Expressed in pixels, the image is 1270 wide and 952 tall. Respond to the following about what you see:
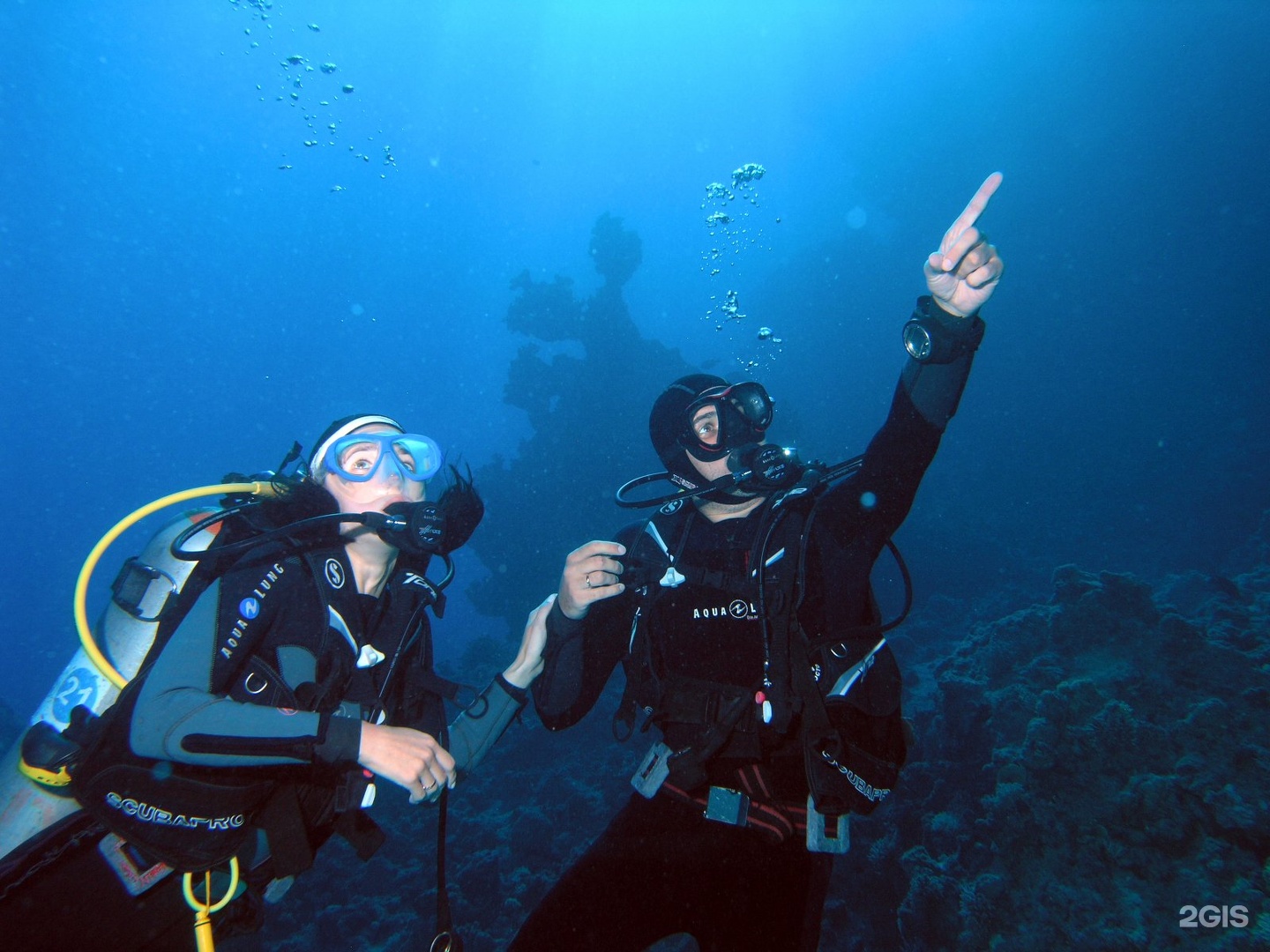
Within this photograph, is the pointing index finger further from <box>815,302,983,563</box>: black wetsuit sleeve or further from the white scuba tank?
the white scuba tank

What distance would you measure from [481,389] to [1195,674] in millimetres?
110654

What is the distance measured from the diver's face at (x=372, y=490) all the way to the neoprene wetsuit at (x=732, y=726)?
1.08 meters

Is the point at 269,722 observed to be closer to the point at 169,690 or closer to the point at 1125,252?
the point at 169,690

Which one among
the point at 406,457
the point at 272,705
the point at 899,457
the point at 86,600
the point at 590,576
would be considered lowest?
the point at 272,705

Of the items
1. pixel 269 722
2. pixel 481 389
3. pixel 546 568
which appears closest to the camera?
pixel 269 722

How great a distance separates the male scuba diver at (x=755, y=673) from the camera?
255 cm

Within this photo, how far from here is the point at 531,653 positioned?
326cm

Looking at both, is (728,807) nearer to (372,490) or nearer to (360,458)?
(372,490)

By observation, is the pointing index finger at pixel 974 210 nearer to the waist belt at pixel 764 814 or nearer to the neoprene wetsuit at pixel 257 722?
the waist belt at pixel 764 814

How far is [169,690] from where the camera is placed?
191 centimetres

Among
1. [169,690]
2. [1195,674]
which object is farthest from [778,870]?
[1195,674]

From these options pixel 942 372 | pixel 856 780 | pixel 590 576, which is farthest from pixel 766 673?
pixel 942 372

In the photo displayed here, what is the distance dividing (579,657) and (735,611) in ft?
3.14

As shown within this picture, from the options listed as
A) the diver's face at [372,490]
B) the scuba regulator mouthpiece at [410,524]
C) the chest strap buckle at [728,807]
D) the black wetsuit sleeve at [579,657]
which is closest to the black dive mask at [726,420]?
the black wetsuit sleeve at [579,657]
